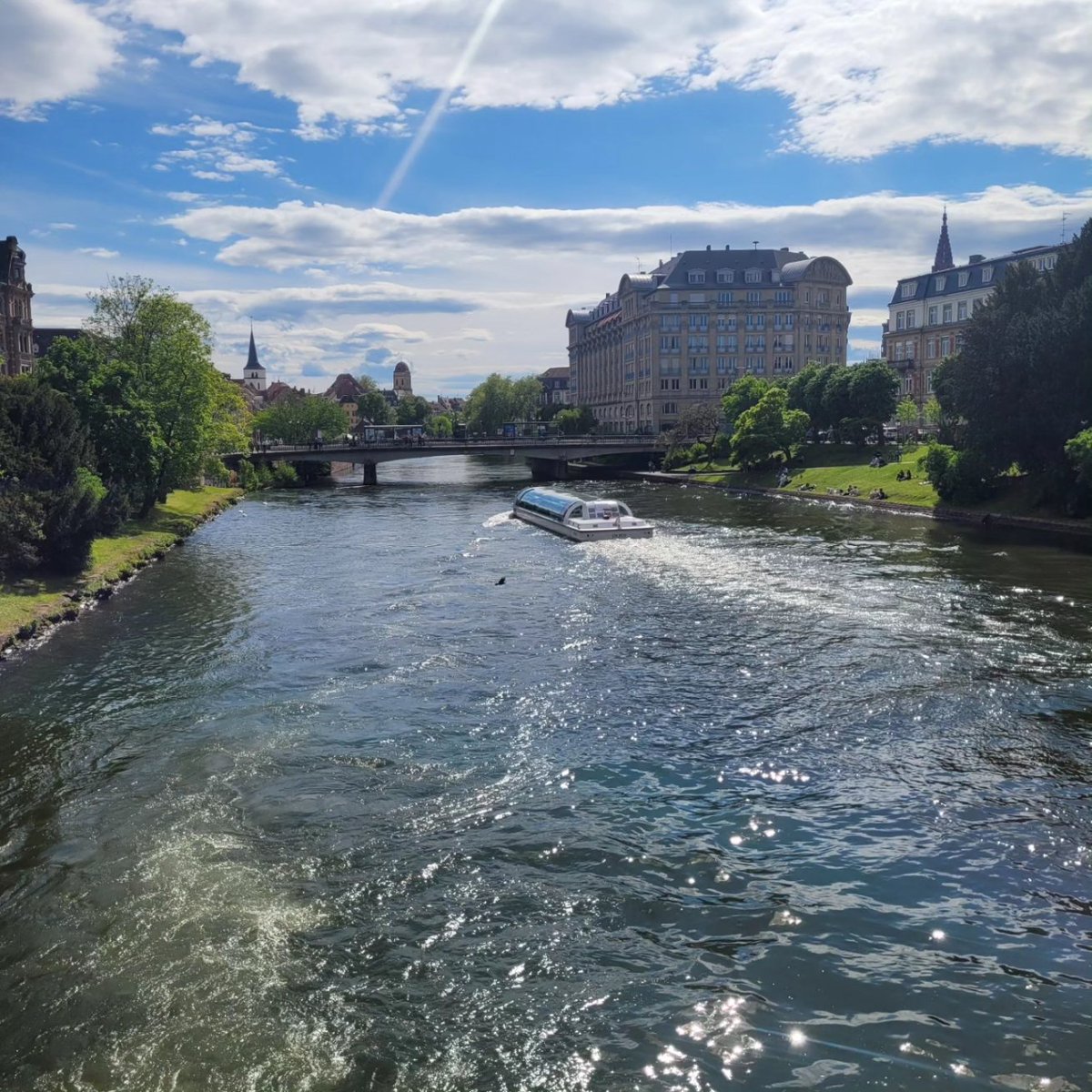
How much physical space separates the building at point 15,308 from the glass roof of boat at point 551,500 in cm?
6855

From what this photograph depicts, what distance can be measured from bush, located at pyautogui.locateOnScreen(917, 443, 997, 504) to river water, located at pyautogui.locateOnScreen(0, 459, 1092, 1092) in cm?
3315

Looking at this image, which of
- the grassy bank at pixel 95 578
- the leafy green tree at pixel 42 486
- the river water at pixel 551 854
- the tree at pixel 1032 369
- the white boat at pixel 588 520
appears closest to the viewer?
the river water at pixel 551 854

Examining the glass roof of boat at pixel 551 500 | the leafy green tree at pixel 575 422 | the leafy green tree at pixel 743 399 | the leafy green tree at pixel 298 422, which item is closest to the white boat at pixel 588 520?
the glass roof of boat at pixel 551 500

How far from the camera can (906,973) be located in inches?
522

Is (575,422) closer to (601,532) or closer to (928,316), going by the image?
(928,316)

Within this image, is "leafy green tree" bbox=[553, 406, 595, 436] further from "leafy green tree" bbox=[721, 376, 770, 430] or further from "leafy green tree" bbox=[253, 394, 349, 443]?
"leafy green tree" bbox=[721, 376, 770, 430]

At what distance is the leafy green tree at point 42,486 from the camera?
38531mm

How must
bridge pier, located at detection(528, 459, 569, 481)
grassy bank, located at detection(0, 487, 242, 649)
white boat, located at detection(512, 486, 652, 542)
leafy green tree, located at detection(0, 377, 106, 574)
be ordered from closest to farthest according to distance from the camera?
grassy bank, located at detection(0, 487, 242, 649), leafy green tree, located at detection(0, 377, 106, 574), white boat, located at detection(512, 486, 652, 542), bridge pier, located at detection(528, 459, 569, 481)

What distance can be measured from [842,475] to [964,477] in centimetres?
2140

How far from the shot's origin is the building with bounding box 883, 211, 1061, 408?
129000mm

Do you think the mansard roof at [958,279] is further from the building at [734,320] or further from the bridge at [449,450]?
A: the bridge at [449,450]

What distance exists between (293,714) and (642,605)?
17458mm

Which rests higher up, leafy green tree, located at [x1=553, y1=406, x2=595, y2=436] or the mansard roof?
the mansard roof

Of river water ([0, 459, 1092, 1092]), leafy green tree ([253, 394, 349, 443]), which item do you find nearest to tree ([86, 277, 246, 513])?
river water ([0, 459, 1092, 1092])
